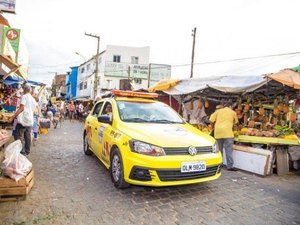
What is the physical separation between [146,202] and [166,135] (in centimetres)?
120

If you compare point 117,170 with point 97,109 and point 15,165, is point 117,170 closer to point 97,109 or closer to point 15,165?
point 15,165

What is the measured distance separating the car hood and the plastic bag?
180 cm

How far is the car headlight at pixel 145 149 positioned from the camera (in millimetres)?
4375

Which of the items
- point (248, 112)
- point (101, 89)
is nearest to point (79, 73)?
point (101, 89)

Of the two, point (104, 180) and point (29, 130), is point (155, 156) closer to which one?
point (104, 180)

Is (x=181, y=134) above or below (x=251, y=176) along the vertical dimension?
above

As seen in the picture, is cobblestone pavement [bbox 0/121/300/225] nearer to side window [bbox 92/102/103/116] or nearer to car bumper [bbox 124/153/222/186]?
car bumper [bbox 124/153/222/186]

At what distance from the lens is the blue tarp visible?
24.5 feet

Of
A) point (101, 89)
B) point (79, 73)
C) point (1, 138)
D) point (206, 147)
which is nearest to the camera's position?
point (206, 147)

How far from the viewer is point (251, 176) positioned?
6613 mm

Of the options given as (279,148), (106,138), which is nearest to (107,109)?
(106,138)

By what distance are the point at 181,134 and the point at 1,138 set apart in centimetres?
362

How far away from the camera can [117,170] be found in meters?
4.90

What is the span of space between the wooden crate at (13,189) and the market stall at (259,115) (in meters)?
5.39
